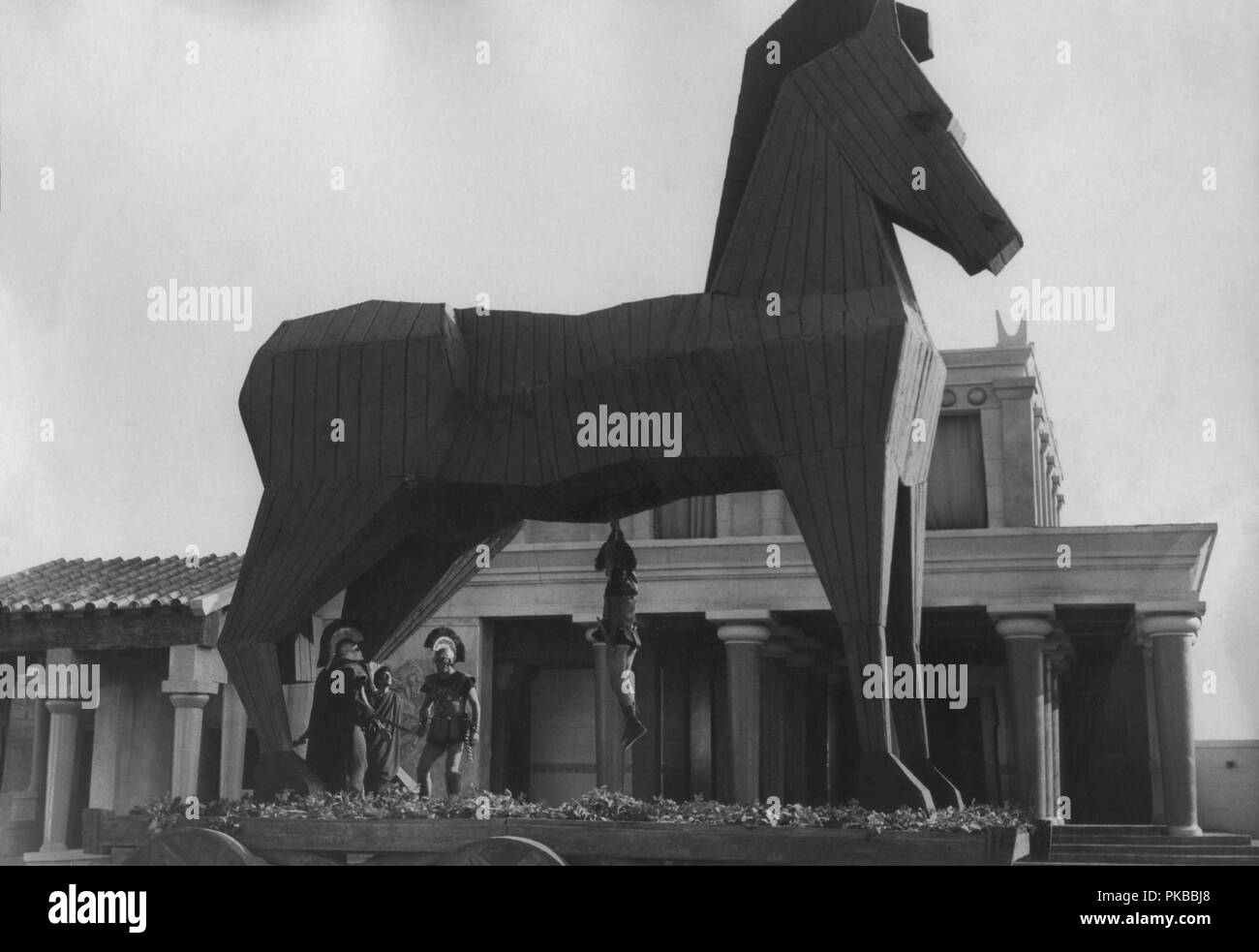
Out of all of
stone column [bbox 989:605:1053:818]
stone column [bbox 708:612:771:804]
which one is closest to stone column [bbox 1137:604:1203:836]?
stone column [bbox 989:605:1053:818]

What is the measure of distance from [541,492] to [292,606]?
1.62m

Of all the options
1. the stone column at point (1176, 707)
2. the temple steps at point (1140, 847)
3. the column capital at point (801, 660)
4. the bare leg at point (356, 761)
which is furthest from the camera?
the column capital at point (801, 660)

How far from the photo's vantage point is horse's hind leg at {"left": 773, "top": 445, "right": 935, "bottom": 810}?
24.5 feet

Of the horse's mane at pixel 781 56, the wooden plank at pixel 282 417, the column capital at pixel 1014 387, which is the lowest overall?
the wooden plank at pixel 282 417

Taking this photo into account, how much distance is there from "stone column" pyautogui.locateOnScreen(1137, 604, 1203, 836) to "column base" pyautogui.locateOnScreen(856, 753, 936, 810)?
42.0ft

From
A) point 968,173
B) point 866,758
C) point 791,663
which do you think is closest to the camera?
point 866,758

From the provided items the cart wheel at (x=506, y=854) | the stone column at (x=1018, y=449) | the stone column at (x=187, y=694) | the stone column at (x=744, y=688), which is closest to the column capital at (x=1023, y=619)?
the stone column at (x=1018, y=449)

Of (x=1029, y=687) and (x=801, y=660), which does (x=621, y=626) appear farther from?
(x=801, y=660)

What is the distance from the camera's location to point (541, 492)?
8.46m

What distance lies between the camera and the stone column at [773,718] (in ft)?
65.7

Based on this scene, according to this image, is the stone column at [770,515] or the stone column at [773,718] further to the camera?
the stone column at [770,515]

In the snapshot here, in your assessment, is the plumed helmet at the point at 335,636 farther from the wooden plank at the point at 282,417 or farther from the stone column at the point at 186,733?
the stone column at the point at 186,733
